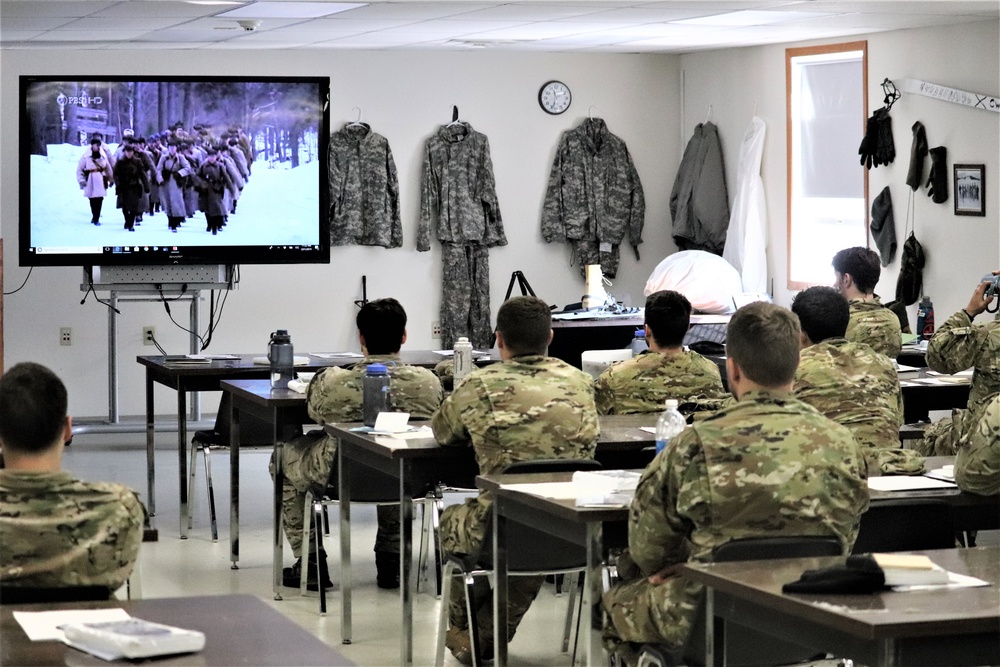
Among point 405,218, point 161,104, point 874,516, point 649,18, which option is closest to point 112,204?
point 161,104

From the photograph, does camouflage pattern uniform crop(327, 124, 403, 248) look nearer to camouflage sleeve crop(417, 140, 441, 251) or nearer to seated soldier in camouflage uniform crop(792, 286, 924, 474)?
camouflage sleeve crop(417, 140, 441, 251)

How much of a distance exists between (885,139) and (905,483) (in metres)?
6.02

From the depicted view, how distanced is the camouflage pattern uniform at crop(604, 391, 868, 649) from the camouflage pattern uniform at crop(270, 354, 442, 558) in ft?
7.42

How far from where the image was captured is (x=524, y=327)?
181 inches

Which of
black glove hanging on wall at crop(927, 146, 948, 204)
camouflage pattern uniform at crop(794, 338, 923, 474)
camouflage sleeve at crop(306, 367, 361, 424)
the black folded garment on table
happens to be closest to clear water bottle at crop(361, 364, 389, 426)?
camouflage sleeve at crop(306, 367, 361, 424)

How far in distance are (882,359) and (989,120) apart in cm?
431

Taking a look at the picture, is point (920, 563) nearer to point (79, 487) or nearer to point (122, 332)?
point (79, 487)

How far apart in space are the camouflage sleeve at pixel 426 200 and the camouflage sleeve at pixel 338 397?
19.0 feet

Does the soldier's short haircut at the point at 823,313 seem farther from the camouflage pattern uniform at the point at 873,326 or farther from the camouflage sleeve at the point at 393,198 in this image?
the camouflage sleeve at the point at 393,198

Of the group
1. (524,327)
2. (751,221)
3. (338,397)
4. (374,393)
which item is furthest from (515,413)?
(751,221)

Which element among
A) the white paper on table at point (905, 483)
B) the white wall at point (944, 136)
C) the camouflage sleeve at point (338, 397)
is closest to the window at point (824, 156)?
the white wall at point (944, 136)

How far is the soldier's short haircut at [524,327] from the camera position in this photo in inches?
181

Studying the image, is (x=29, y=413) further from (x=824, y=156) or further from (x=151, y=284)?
(x=824, y=156)

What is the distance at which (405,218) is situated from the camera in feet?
37.5
